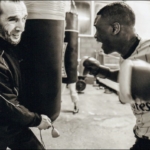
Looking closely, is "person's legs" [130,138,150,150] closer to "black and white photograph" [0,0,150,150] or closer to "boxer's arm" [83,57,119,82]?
"black and white photograph" [0,0,150,150]

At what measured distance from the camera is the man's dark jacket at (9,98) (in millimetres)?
1016

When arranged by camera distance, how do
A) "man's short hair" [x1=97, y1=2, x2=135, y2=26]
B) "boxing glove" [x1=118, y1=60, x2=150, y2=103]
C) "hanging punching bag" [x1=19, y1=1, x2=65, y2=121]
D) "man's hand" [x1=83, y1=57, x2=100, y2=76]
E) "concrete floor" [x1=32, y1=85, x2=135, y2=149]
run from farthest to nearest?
"concrete floor" [x1=32, y1=85, x2=135, y2=149]
"man's hand" [x1=83, y1=57, x2=100, y2=76]
"hanging punching bag" [x1=19, y1=1, x2=65, y2=121]
"man's short hair" [x1=97, y1=2, x2=135, y2=26]
"boxing glove" [x1=118, y1=60, x2=150, y2=103]

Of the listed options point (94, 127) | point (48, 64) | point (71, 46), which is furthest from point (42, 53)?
point (94, 127)

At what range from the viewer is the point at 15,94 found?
1.10m

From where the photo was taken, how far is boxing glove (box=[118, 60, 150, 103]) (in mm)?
617

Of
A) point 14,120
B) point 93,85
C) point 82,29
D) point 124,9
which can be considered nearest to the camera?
point 14,120

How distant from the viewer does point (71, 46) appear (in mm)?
2684

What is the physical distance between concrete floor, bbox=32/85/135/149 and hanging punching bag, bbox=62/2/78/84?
0.53 m

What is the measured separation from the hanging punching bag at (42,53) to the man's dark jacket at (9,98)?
199mm

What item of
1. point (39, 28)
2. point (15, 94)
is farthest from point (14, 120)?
point (39, 28)

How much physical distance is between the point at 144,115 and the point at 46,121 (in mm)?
488

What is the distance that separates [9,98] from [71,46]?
171 cm

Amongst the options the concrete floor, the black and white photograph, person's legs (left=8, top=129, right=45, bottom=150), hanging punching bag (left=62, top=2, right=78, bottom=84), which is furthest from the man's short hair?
hanging punching bag (left=62, top=2, right=78, bottom=84)

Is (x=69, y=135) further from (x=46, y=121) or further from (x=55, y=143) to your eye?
(x=46, y=121)
